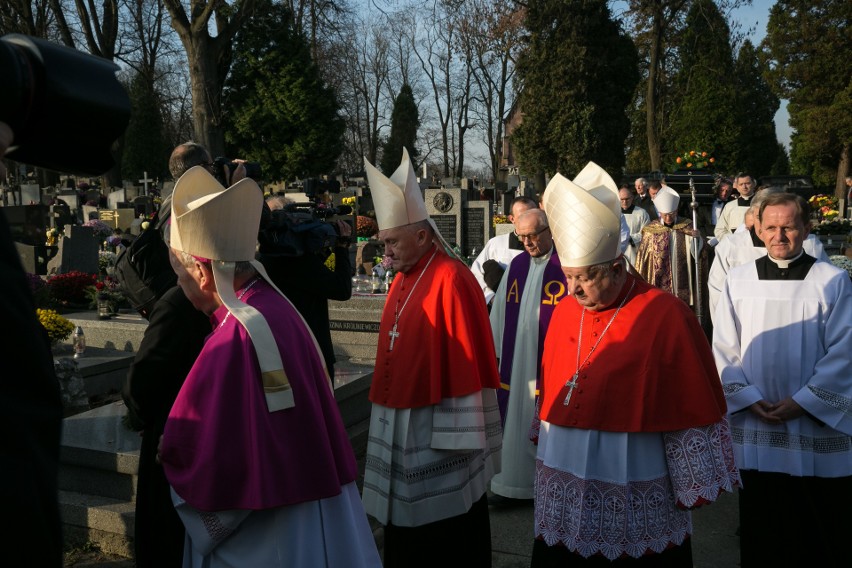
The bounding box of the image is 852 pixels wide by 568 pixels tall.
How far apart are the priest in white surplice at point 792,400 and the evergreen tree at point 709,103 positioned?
35.4m

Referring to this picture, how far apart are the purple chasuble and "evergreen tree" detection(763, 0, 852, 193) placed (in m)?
36.5

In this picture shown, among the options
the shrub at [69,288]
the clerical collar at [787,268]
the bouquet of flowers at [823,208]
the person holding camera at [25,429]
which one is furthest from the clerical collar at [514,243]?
the bouquet of flowers at [823,208]

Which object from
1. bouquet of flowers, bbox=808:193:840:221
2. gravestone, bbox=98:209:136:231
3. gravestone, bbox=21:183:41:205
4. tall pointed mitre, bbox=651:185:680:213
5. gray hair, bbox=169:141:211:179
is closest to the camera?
gray hair, bbox=169:141:211:179

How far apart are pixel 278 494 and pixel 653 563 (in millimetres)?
1546

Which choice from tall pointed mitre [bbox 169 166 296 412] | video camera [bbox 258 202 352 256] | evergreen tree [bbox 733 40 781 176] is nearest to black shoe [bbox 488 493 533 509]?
video camera [bbox 258 202 352 256]

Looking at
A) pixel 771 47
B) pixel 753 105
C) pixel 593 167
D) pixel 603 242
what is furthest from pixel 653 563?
pixel 753 105

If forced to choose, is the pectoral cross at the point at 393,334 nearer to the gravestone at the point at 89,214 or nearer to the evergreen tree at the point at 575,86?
the gravestone at the point at 89,214

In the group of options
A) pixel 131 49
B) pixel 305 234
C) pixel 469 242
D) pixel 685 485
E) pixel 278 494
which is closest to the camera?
pixel 278 494

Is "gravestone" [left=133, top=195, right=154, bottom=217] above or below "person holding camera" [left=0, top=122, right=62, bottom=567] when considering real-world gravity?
above

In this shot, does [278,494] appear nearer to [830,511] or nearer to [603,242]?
[603,242]

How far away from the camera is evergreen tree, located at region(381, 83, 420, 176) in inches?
2146

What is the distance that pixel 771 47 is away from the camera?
125 feet

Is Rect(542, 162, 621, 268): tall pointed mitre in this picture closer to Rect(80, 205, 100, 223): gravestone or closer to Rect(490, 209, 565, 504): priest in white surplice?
Rect(490, 209, 565, 504): priest in white surplice

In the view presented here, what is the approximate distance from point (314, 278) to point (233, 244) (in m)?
1.84
